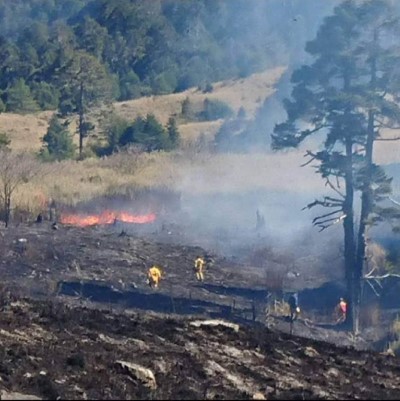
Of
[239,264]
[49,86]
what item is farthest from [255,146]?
[239,264]

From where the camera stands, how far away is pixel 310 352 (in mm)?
14320

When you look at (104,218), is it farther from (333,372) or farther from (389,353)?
(333,372)

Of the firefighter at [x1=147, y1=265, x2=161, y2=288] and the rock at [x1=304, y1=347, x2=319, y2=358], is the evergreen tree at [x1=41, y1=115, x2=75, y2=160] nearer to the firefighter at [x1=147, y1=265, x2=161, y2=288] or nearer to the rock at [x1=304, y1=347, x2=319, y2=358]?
the firefighter at [x1=147, y1=265, x2=161, y2=288]

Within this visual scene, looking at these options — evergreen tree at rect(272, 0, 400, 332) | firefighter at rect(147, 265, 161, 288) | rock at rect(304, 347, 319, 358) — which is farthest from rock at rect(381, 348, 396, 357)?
firefighter at rect(147, 265, 161, 288)

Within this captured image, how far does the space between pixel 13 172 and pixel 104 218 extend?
6221 mm

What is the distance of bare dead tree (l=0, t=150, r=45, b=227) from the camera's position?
34.4 meters

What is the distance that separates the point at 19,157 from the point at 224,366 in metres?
34.7

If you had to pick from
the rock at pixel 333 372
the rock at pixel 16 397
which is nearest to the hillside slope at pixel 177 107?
the rock at pixel 333 372

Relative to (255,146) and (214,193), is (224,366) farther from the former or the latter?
(255,146)

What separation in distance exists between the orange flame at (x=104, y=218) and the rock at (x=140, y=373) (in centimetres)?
2303

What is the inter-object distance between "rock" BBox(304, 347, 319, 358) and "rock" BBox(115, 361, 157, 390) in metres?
3.11

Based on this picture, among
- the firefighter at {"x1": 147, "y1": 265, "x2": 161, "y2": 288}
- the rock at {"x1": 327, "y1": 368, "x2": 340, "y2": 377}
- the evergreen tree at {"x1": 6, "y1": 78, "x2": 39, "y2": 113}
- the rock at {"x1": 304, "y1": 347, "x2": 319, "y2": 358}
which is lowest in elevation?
the rock at {"x1": 327, "y1": 368, "x2": 340, "y2": 377}

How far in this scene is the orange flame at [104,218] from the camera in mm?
35906

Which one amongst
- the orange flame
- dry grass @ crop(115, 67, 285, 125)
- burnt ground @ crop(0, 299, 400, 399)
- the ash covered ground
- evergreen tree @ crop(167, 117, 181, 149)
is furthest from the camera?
dry grass @ crop(115, 67, 285, 125)
